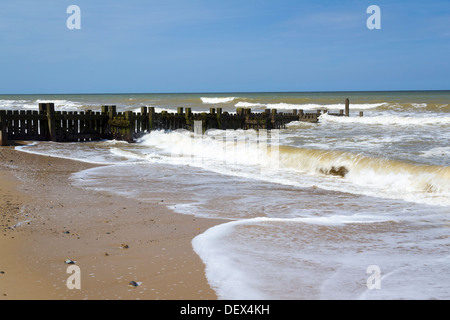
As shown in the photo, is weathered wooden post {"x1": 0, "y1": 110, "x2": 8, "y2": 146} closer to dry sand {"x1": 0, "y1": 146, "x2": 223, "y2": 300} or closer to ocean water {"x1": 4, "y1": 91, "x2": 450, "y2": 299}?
ocean water {"x1": 4, "y1": 91, "x2": 450, "y2": 299}

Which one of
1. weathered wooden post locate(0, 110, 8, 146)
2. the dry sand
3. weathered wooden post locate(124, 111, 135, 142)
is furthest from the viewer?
weathered wooden post locate(124, 111, 135, 142)

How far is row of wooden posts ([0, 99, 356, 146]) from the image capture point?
16.7 m

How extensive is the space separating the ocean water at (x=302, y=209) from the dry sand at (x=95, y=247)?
271 millimetres

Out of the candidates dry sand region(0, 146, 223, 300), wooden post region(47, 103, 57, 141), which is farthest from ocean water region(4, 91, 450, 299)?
wooden post region(47, 103, 57, 141)

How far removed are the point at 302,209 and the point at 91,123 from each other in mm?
13226

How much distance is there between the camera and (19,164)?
11.6 m

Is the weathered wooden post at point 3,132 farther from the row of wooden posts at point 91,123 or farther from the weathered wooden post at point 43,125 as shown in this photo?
the weathered wooden post at point 43,125

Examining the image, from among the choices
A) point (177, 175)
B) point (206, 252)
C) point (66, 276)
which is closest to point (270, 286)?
point (206, 252)

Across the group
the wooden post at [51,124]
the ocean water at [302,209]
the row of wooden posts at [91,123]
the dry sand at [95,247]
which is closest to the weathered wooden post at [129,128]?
the row of wooden posts at [91,123]

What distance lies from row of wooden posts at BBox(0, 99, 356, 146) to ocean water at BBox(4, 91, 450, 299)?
4.12 ft

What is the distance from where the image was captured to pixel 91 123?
61.2 feet

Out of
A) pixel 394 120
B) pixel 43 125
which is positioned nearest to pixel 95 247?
pixel 43 125

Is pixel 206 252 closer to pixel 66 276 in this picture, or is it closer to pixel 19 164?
pixel 66 276

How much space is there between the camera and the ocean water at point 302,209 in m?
4.16
